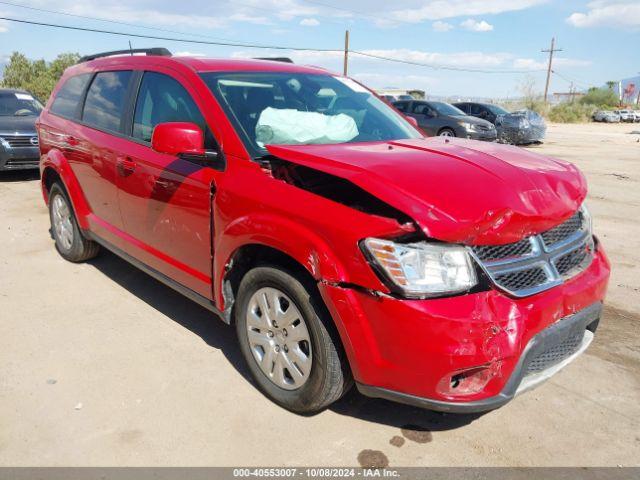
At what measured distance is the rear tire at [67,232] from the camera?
16.3 feet

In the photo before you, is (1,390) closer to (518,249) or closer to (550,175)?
(518,249)

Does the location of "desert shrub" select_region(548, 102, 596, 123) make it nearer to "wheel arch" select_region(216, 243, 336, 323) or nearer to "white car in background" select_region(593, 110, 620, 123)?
"white car in background" select_region(593, 110, 620, 123)

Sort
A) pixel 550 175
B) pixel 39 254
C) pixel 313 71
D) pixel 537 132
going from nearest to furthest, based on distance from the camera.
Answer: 1. pixel 550 175
2. pixel 313 71
3. pixel 39 254
4. pixel 537 132

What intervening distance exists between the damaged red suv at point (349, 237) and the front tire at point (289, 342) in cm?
1

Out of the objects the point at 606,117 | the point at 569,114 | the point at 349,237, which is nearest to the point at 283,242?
the point at 349,237

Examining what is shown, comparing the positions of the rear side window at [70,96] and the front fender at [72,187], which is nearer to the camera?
the front fender at [72,187]

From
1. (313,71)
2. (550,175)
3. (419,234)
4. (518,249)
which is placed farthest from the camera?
(313,71)

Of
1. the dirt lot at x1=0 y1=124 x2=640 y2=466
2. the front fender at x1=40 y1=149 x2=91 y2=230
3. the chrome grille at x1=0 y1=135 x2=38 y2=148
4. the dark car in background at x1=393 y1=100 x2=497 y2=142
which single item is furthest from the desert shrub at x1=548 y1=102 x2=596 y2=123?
the front fender at x1=40 y1=149 x2=91 y2=230

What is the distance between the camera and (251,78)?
3523mm

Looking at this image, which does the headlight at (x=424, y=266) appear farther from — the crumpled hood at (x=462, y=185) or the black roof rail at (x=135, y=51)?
the black roof rail at (x=135, y=51)

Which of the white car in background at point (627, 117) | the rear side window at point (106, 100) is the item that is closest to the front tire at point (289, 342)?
the rear side window at point (106, 100)

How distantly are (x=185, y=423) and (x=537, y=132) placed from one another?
18.2m

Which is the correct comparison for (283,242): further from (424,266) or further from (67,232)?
(67,232)


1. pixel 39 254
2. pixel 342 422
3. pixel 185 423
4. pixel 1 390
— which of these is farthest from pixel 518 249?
pixel 39 254
